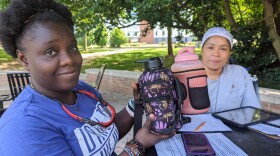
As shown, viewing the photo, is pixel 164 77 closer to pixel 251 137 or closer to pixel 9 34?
pixel 251 137

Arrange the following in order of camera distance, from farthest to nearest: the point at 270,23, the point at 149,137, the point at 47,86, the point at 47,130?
the point at 270,23
the point at 149,137
the point at 47,86
the point at 47,130

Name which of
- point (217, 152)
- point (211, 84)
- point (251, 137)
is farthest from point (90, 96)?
point (211, 84)

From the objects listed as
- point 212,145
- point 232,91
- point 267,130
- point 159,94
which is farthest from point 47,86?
point 232,91

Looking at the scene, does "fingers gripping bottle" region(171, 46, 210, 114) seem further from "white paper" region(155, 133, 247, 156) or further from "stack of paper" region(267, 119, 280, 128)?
"stack of paper" region(267, 119, 280, 128)

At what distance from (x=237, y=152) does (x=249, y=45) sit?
615cm

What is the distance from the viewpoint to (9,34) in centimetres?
109

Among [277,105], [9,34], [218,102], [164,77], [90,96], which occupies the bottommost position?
[277,105]

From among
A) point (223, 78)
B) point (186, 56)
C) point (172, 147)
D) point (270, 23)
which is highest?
point (270, 23)

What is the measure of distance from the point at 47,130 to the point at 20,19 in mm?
470

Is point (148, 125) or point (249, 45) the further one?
point (249, 45)

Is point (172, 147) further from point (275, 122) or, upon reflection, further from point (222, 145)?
point (275, 122)

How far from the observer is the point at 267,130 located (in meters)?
1.35

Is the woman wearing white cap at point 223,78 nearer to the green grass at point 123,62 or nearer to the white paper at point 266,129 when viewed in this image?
the white paper at point 266,129

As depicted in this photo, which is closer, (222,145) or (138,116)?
(222,145)
